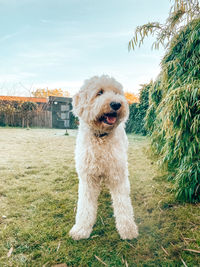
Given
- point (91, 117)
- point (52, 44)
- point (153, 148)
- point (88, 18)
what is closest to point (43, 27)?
point (52, 44)

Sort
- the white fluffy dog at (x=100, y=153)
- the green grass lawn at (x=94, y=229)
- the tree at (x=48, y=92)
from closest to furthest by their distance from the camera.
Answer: the green grass lawn at (x=94, y=229) → the white fluffy dog at (x=100, y=153) → the tree at (x=48, y=92)

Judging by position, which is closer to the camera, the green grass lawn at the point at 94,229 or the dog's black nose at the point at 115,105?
the green grass lawn at the point at 94,229

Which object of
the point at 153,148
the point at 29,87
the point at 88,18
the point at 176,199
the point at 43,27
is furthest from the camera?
the point at 29,87

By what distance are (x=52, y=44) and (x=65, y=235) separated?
8.43 m

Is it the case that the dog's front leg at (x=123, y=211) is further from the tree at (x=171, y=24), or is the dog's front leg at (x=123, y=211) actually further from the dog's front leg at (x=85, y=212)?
the tree at (x=171, y=24)

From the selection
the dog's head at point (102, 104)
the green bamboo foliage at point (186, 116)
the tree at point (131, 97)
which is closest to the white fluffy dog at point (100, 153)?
the dog's head at point (102, 104)

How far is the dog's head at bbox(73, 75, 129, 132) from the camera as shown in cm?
183

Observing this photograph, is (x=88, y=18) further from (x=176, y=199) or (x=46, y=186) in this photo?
(x=176, y=199)

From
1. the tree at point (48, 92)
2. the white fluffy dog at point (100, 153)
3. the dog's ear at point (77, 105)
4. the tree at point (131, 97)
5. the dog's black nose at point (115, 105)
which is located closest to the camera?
the dog's black nose at point (115, 105)

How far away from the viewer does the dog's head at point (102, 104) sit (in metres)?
1.83

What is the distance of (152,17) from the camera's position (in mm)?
3436

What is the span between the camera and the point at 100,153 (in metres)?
1.99

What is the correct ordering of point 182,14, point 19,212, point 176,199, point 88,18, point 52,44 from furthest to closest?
point 52,44, point 88,18, point 182,14, point 176,199, point 19,212

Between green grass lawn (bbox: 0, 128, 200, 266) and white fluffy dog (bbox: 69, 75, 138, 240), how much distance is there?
16 cm
